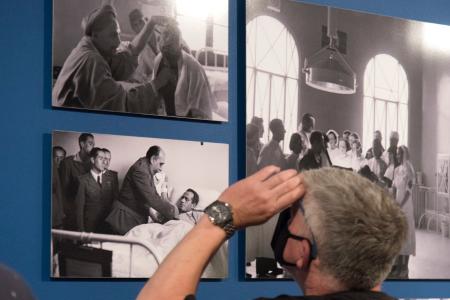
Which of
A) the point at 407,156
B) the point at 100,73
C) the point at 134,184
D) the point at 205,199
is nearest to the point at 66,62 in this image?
the point at 100,73

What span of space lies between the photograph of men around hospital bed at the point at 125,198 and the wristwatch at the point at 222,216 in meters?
0.98

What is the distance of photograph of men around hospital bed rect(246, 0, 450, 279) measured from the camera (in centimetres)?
293

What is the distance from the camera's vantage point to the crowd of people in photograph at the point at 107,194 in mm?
2518

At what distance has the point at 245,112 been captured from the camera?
2.89 metres

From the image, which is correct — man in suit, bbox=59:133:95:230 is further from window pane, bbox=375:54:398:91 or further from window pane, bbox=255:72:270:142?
window pane, bbox=375:54:398:91

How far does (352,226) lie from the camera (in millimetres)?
1649

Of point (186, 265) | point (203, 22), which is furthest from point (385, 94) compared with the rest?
point (186, 265)

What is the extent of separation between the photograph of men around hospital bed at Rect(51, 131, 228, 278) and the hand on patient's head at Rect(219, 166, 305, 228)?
3.24 ft

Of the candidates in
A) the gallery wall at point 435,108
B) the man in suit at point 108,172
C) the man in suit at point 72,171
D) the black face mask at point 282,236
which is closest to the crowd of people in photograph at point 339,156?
the gallery wall at point 435,108

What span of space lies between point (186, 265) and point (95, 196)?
1.04 m

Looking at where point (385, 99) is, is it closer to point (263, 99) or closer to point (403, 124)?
point (403, 124)

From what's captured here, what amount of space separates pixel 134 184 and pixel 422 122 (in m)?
1.35

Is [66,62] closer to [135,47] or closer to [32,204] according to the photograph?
[135,47]

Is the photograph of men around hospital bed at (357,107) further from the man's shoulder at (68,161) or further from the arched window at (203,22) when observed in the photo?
the man's shoulder at (68,161)
